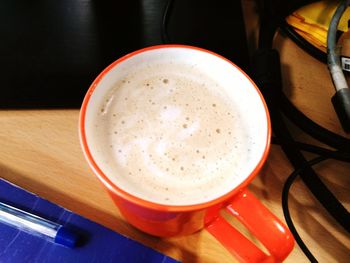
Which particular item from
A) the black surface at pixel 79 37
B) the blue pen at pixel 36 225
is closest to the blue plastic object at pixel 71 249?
the blue pen at pixel 36 225

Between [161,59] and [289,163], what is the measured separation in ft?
0.49

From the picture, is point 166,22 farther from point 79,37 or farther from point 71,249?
point 71,249

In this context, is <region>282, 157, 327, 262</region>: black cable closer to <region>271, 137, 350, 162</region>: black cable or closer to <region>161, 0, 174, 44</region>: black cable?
→ <region>271, 137, 350, 162</region>: black cable

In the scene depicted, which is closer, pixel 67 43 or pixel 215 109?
pixel 215 109

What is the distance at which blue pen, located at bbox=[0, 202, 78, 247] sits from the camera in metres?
0.30

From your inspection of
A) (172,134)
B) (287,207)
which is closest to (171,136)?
(172,134)

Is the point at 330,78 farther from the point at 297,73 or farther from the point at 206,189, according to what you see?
the point at 206,189

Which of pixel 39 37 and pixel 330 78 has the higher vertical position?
pixel 330 78

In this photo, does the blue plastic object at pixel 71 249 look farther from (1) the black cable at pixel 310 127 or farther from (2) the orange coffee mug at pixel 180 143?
(1) the black cable at pixel 310 127

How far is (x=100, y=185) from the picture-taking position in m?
0.33

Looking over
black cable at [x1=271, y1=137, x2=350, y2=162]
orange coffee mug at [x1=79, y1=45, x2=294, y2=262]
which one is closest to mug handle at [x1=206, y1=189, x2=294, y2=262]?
orange coffee mug at [x1=79, y1=45, x2=294, y2=262]

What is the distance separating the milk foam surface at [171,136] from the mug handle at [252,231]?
0.02 m

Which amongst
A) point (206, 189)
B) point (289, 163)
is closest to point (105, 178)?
point (206, 189)

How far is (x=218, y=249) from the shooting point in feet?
1.02
